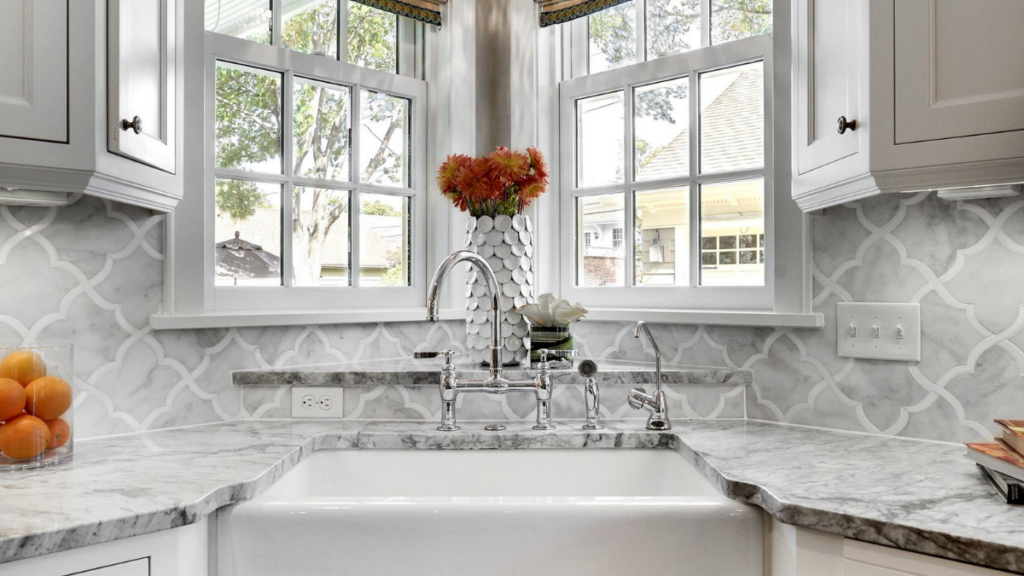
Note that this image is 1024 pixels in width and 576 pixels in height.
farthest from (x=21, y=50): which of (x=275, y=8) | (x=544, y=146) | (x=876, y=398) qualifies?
(x=876, y=398)

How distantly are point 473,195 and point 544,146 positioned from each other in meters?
0.43

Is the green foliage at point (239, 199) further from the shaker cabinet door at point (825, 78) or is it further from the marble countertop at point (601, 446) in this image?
the shaker cabinet door at point (825, 78)

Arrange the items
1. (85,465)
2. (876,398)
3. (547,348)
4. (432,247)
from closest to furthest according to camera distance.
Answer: (85,465)
(876,398)
(547,348)
(432,247)

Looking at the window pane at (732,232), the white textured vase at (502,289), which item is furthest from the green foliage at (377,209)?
the window pane at (732,232)

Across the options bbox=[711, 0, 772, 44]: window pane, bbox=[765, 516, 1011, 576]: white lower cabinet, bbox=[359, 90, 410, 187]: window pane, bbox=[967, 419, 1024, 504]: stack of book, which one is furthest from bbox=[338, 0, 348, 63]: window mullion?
bbox=[967, 419, 1024, 504]: stack of book

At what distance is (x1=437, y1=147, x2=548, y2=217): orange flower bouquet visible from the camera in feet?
5.80

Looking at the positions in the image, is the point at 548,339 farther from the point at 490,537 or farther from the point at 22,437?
the point at 22,437

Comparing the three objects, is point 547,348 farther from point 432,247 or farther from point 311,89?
point 311,89

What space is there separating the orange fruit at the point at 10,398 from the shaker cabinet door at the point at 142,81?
432mm

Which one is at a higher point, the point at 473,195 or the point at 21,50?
the point at 21,50

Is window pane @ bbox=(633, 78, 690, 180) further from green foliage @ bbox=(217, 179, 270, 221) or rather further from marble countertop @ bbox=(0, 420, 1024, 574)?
green foliage @ bbox=(217, 179, 270, 221)

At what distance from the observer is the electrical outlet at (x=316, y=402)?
168 cm

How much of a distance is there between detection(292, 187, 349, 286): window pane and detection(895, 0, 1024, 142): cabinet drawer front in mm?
1398

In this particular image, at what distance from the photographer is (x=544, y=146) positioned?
210 centimetres
